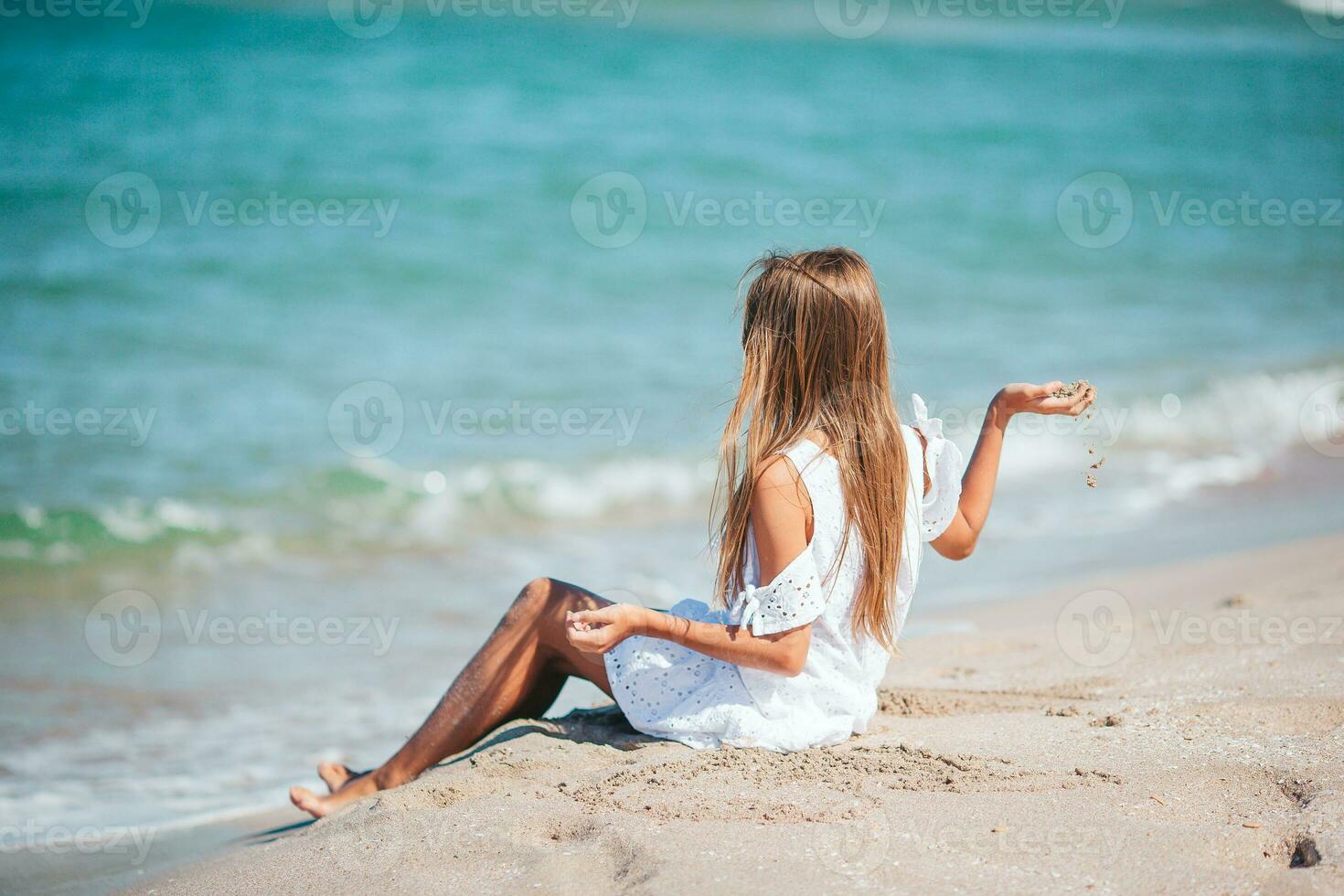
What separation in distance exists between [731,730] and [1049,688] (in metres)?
1.23

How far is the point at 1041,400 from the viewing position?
2930mm

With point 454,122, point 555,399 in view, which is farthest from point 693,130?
point 555,399

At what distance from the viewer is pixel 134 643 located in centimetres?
494

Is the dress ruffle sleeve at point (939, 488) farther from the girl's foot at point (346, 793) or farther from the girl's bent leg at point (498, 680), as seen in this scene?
the girl's foot at point (346, 793)

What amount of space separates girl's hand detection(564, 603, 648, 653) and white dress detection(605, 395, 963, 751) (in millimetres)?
279

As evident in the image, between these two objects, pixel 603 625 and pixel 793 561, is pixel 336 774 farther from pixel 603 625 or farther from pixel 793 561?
pixel 793 561

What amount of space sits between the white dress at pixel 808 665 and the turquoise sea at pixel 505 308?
138cm

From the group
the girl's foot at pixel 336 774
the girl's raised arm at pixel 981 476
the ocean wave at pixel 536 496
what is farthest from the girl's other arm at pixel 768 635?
the ocean wave at pixel 536 496

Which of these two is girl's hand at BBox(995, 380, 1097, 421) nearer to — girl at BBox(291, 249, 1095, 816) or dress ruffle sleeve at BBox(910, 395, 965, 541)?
girl at BBox(291, 249, 1095, 816)

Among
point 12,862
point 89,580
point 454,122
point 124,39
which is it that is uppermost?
point 124,39

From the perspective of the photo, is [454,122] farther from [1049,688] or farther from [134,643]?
[1049,688]

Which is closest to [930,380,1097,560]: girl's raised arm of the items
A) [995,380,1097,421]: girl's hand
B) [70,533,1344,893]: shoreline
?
[995,380,1097,421]: girl's hand

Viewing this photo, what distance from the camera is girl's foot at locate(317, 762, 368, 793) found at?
317 centimetres

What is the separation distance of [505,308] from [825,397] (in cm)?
660
